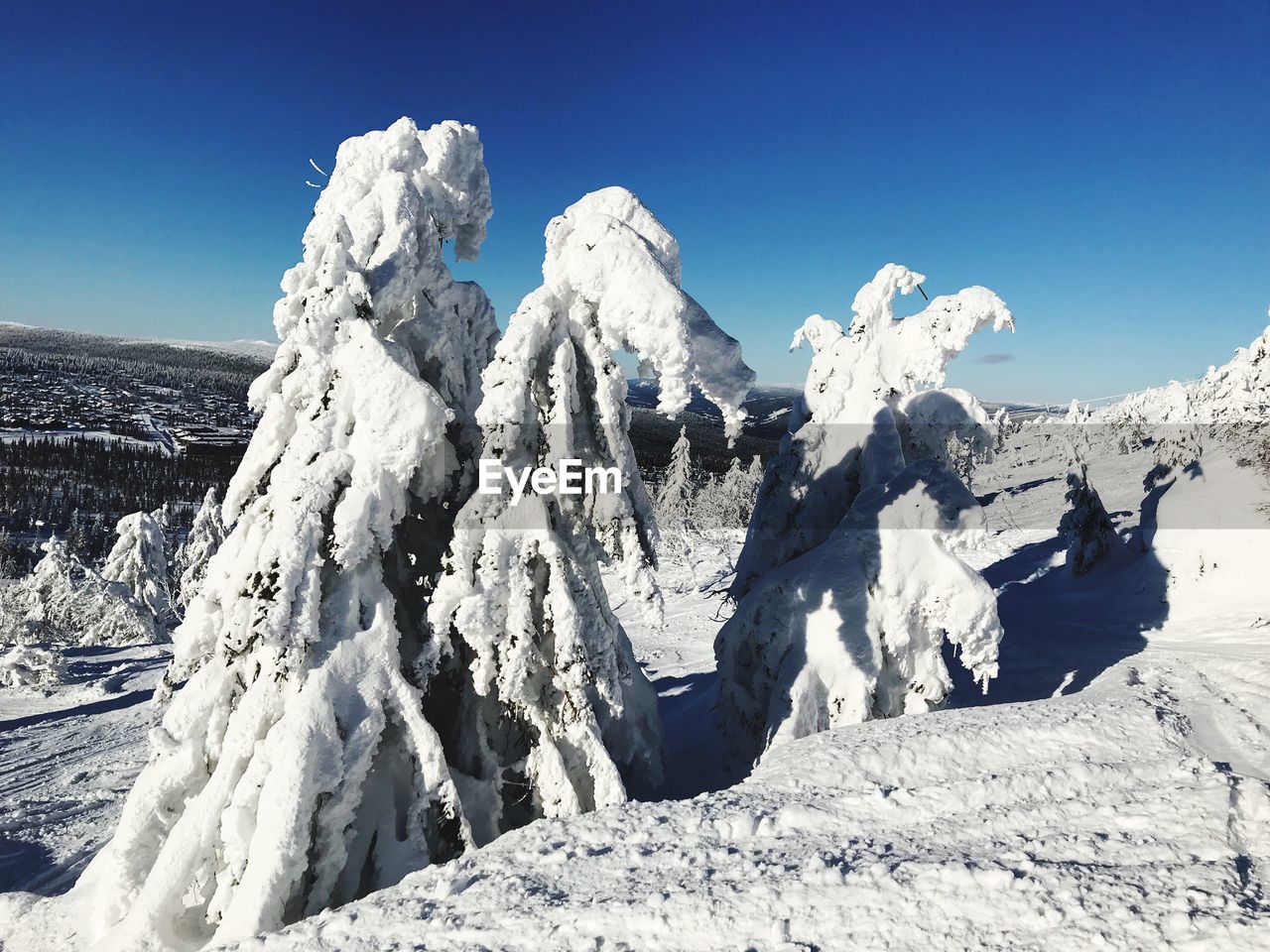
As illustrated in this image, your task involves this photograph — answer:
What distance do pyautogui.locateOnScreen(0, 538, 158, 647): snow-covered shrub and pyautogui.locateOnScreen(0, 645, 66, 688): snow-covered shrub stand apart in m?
9.51

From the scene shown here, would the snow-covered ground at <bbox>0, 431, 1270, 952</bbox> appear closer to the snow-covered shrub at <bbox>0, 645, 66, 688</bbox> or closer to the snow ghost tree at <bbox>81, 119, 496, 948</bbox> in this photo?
the snow ghost tree at <bbox>81, 119, 496, 948</bbox>

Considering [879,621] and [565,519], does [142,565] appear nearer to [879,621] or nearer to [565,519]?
[565,519]

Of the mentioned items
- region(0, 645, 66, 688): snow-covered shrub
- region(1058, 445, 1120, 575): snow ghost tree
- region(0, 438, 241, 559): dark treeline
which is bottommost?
region(0, 438, 241, 559): dark treeline

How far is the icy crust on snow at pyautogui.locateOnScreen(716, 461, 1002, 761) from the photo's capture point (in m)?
8.87

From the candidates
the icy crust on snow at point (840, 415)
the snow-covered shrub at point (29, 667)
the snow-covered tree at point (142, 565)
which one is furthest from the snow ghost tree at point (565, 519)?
the snow-covered tree at point (142, 565)

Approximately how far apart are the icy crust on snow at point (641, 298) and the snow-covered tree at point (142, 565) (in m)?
30.5

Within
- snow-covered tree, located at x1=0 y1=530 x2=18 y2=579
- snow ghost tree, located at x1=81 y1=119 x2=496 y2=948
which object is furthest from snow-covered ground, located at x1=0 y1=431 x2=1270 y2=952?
snow-covered tree, located at x1=0 y1=530 x2=18 y2=579

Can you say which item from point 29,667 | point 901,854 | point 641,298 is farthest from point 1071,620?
point 29,667

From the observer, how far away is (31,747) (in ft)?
43.2

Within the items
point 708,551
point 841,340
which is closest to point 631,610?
point 708,551

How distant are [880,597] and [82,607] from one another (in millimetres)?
32228

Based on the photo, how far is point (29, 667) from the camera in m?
17.3

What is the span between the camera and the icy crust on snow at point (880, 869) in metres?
3.62

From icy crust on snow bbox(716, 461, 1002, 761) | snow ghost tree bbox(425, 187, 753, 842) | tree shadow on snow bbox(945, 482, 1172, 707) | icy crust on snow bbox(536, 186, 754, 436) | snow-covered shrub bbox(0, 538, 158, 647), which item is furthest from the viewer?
snow-covered shrub bbox(0, 538, 158, 647)
